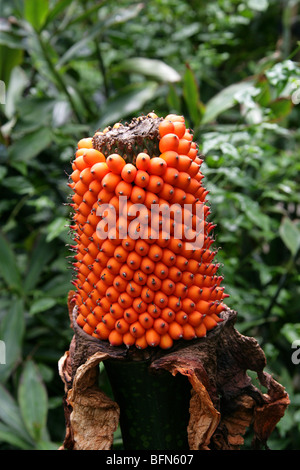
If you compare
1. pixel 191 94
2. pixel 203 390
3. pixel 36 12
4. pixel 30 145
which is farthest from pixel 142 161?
pixel 36 12

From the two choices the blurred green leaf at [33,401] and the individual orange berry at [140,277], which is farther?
the blurred green leaf at [33,401]

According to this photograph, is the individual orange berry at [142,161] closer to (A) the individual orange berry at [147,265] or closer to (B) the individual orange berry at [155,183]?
(B) the individual orange berry at [155,183]

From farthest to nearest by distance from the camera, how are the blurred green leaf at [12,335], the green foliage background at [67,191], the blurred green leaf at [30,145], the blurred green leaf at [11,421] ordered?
the blurred green leaf at [30,145]
the blurred green leaf at [12,335]
the green foliage background at [67,191]
the blurred green leaf at [11,421]

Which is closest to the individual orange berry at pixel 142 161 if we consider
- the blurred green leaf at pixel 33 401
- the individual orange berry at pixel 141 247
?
the individual orange berry at pixel 141 247

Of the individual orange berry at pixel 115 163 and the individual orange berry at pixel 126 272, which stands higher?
the individual orange berry at pixel 115 163

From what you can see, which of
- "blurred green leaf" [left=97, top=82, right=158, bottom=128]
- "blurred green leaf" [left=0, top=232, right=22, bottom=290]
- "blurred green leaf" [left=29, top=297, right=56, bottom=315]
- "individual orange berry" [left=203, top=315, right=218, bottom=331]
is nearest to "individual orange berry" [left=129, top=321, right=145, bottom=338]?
"individual orange berry" [left=203, top=315, right=218, bottom=331]

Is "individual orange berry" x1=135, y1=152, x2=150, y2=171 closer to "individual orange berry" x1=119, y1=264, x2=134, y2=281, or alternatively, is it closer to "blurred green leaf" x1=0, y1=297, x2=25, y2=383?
"individual orange berry" x1=119, y1=264, x2=134, y2=281

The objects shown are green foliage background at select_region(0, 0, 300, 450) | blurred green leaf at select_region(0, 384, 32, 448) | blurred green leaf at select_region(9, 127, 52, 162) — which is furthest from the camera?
blurred green leaf at select_region(9, 127, 52, 162)
